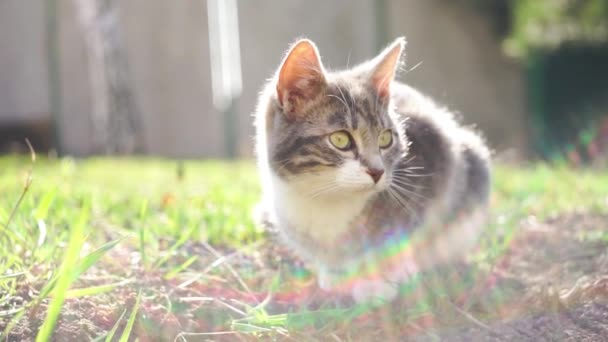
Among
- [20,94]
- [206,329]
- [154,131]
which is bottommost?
[206,329]

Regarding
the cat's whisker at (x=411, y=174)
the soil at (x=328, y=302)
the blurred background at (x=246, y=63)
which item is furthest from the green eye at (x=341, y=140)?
the blurred background at (x=246, y=63)

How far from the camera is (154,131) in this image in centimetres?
920

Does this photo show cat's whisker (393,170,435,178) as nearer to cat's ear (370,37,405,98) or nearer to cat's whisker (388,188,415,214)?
cat's whisker (388,188,415,214)

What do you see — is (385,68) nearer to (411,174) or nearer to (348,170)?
(411,174)

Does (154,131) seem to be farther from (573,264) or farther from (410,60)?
(573,264)

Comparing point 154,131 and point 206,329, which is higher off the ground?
point 154,131

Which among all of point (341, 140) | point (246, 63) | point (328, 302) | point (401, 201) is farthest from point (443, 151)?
point (246, 63)

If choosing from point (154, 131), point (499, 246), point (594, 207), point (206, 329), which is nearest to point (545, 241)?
point (499, 246)

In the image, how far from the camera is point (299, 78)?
2189 mm

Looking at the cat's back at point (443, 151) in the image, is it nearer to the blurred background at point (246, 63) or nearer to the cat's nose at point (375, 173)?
the cat's nose at point (375, 173)

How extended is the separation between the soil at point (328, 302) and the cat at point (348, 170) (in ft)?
0.47

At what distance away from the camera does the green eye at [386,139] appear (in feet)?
7.22

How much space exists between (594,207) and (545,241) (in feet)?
2.23

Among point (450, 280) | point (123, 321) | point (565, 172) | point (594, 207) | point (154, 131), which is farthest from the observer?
point (154, 131)
